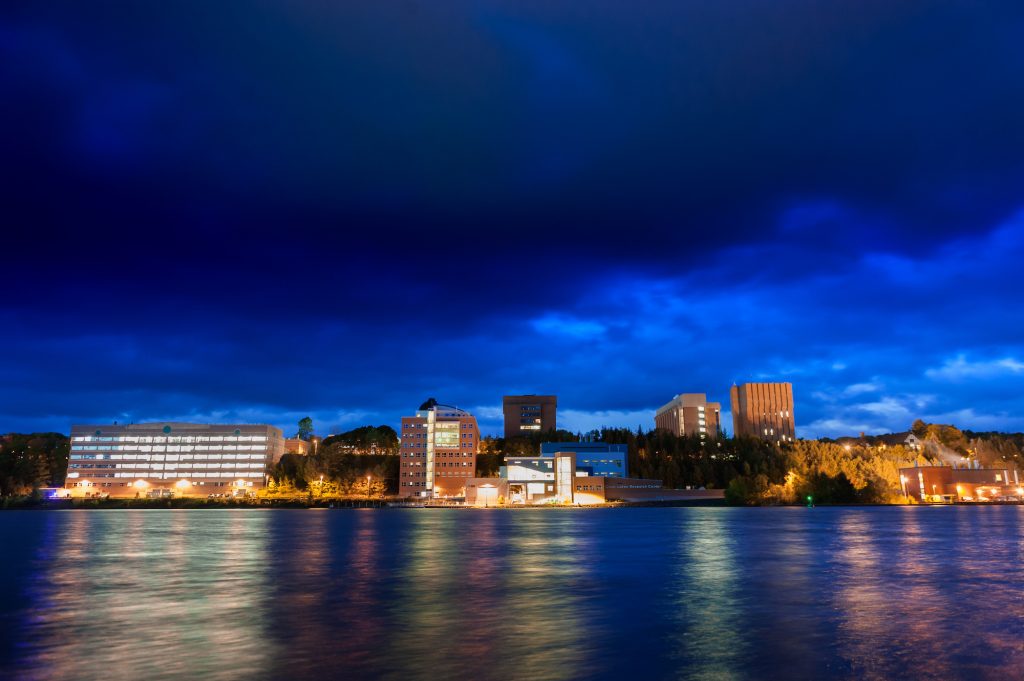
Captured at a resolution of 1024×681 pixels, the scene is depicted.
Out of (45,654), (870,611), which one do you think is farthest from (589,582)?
(45,654)

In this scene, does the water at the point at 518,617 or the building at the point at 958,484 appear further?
the building at the point at 958,484

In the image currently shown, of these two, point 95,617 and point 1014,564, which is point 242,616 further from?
point 1014,564

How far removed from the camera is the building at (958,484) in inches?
7372

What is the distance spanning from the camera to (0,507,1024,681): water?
1597cm

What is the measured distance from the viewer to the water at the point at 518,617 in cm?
1597

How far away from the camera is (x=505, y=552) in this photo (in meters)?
50.3

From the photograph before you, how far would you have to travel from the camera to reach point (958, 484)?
189875 mm

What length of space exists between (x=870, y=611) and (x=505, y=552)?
3072cm

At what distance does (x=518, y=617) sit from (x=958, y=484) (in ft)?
702

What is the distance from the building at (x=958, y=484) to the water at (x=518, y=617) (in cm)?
17116

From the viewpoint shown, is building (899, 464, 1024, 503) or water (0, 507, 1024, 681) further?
building (899, 464, 1024, 503)

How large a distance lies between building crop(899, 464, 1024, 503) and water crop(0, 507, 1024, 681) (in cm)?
17116

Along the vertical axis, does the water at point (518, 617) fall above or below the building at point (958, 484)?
above

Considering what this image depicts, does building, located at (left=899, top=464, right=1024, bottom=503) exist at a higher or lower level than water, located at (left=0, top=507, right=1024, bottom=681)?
lower
